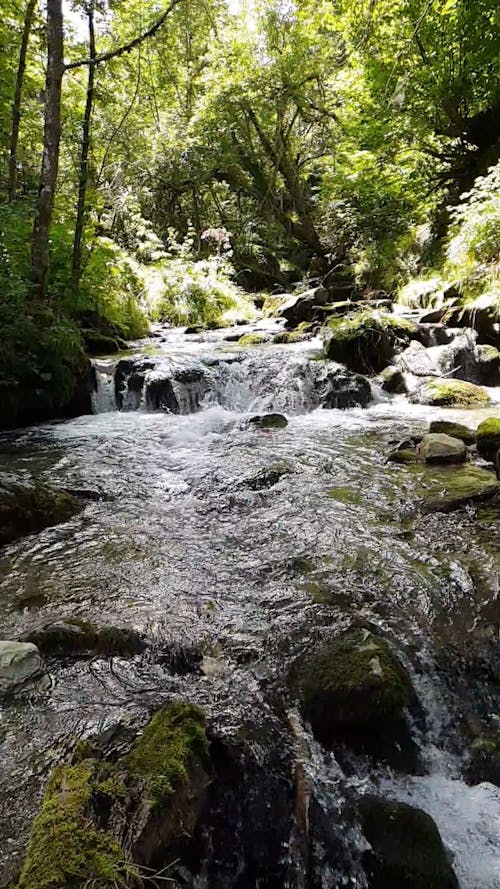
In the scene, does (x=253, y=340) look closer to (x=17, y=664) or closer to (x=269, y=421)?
(x=269, y=421)

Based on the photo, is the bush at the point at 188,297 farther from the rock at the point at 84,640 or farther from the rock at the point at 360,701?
the rock at the point at 360,701

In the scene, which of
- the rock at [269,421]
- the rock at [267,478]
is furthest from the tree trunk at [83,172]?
the rock at [267,478]

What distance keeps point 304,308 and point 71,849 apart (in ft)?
45.5

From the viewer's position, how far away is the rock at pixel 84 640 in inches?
110

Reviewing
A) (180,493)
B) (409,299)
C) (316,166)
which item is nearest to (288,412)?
(180,493)

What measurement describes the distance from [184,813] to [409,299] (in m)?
13.6

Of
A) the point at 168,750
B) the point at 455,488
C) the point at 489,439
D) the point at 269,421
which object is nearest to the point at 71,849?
the point at 168,750

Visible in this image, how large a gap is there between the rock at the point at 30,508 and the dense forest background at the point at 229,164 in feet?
11.2

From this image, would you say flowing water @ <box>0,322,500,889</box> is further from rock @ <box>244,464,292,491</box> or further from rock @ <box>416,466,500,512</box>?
rock @ <box>416,466,500,512</box>

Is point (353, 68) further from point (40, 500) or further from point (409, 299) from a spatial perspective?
point (40, 500)

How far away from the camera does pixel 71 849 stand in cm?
154

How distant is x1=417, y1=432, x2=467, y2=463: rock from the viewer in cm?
573

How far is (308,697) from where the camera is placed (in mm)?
2523

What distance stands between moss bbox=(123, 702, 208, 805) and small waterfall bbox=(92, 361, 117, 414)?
756 cm
